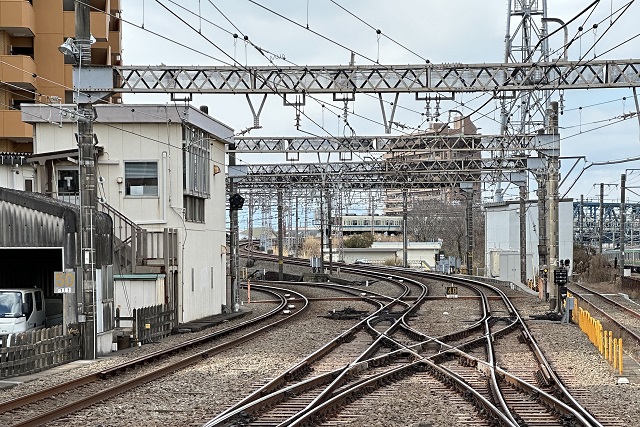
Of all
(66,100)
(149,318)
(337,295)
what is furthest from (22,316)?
(66,100)

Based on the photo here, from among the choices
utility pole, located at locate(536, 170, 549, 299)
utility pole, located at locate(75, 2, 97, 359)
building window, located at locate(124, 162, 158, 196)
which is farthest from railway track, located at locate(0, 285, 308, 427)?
utility pole, located at locate(536, 170, 549, 299)

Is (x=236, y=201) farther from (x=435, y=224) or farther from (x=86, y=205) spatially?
(x=435, y=224)

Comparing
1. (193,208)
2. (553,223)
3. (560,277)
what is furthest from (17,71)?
(560,277)

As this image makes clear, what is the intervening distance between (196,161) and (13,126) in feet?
66.4

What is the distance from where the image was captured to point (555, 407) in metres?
12.1

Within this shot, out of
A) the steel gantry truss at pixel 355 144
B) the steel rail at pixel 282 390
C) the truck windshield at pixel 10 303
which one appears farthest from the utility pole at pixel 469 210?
the steel rail at pixel 282 390

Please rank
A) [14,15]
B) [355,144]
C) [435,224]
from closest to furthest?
[355,144] < [14,15] < [435,224]

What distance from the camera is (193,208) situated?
2975cm

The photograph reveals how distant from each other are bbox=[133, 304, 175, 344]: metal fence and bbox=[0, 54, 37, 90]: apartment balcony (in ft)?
78.1

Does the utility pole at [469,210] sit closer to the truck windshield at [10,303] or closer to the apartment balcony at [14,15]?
the apartment balcony at [14,15]

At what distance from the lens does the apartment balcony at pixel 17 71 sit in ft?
145

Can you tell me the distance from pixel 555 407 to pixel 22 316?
13737 millimetres

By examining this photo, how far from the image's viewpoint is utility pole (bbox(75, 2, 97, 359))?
18734 mm

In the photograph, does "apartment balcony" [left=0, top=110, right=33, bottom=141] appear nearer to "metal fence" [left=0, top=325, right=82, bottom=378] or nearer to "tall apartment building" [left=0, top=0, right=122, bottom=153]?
"tall apartment building" [left=0, top=0, right=122, bottom=153]
